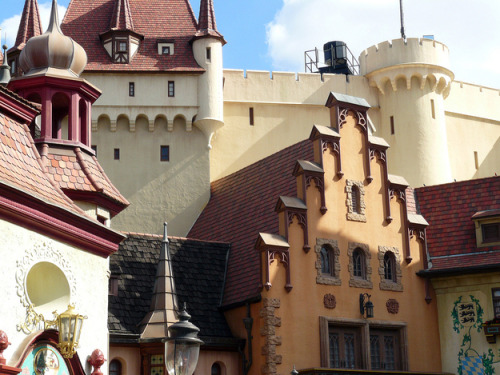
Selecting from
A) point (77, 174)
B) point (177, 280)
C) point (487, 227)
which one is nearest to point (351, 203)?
point (487, 227)

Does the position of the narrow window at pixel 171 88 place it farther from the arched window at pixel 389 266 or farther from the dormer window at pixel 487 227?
the dormer window at pixel 487 227

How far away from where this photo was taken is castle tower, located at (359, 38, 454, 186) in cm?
5412

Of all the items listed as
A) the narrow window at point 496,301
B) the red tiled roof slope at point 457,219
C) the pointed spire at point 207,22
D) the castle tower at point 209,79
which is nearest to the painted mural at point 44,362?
the narrow window at point 496,301

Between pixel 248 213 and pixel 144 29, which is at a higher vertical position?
pixel 144 29

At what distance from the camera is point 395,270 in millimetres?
37188

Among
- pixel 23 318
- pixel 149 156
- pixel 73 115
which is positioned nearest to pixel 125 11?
pixel 149 156

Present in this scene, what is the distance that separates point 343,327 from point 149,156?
1568cm

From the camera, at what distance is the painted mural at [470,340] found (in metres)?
36.1

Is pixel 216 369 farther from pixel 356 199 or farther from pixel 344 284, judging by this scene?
pixel 356 199

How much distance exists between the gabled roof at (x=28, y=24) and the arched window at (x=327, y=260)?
62.9ft

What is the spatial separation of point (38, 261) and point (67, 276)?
1221mm

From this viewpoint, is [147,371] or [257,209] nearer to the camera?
[147,371]

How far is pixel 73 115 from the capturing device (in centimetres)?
3144

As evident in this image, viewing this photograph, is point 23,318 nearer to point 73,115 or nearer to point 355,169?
point 73,115
